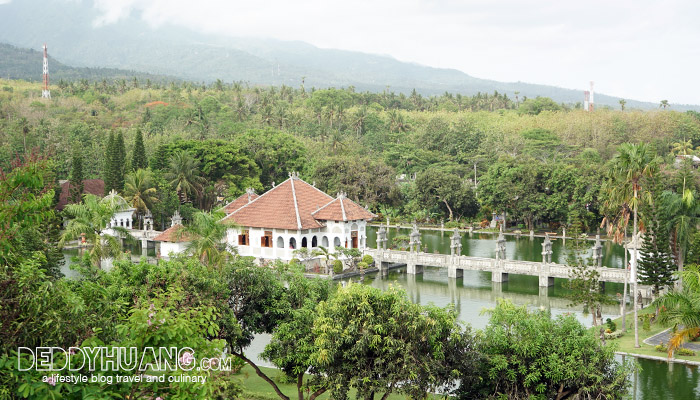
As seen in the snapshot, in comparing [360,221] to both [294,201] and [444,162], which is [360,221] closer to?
[294,201]

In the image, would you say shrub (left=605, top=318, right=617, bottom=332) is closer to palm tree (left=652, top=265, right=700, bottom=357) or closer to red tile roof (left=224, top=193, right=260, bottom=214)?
palm tree (left=652, top=265, right=700, bottom=357)

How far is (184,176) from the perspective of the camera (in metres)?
51.4

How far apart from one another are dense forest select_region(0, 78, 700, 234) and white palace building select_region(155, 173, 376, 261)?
9.85m

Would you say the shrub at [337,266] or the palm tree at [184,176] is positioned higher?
the palm tree at [184,176]

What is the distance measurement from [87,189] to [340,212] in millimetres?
22160

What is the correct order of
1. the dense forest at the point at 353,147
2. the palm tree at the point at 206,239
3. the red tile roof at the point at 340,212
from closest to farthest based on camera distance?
the palm tree at the point at 206,239 < the red tile roof at the point at 340,212 < the dense forest at the point at 353,147

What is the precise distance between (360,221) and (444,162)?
83.8 feet

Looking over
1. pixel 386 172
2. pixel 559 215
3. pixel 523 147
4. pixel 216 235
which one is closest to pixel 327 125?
pixel 523 147

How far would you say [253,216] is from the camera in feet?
135

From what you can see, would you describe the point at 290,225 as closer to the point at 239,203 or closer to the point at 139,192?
the point at 239,203

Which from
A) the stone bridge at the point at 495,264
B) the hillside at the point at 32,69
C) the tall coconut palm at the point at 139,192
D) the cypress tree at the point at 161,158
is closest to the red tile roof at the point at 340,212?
the stone bridge at the point at 495,264

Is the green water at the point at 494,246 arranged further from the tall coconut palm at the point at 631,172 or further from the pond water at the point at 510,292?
the tall coconut palm at the point at 631,172

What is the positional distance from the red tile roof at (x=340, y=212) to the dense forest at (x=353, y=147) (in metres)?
11.9

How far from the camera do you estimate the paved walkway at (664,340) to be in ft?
79.5
